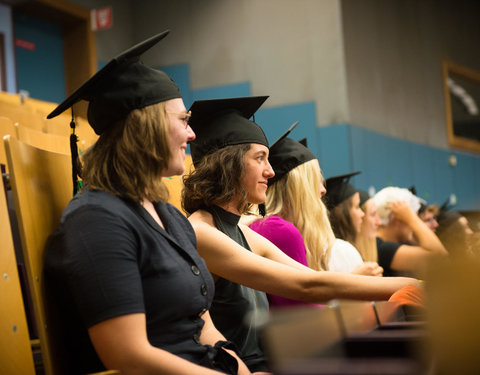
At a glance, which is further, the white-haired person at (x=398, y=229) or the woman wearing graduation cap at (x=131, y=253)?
the white-haired person at (x=398, y=229)

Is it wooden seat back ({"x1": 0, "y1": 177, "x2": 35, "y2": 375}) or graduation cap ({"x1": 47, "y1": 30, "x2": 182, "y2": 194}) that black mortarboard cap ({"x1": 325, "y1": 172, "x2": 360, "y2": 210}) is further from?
wooden seat back ({"x1": 0, "y1": 177, "x2": 35, "y2": 375})

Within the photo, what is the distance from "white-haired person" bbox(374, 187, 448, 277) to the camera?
4050 millimetres

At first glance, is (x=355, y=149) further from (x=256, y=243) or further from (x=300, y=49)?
(x=256, y=243)

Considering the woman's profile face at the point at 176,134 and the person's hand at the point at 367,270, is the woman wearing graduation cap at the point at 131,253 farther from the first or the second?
the person's hand at the point at 367,270

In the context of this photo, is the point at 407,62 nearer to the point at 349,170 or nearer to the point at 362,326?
the point at 349,170

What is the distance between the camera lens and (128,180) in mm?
1354

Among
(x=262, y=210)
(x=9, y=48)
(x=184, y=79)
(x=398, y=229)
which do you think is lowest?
(x=398, y=229)

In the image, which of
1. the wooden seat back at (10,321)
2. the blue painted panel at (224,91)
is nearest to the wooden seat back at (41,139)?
the wooden seat back at (10,321)

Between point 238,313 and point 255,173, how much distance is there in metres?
0.49

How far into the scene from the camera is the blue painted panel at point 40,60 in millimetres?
5633

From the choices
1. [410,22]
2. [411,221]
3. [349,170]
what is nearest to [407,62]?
[410,22]

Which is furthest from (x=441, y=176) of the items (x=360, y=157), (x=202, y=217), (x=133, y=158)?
(x=133, y=158)

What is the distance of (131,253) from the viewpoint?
1.21 meters

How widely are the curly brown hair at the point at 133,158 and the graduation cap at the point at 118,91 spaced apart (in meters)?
0.02
